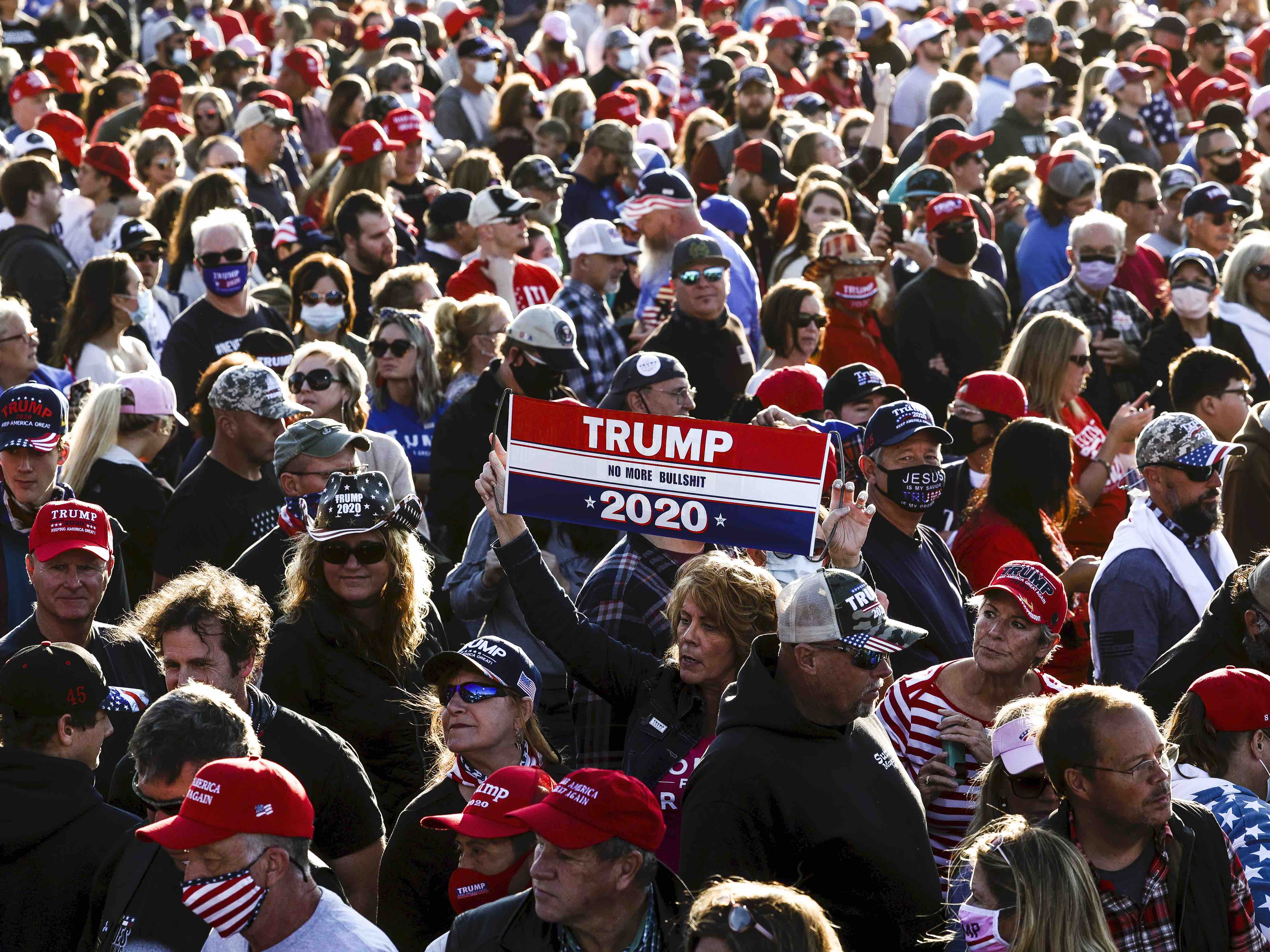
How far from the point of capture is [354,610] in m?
5.17

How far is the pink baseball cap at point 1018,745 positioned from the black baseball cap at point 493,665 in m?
1.23

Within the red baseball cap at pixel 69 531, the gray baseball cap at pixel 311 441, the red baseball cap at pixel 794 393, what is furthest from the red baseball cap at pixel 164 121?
the red baseball cap at pixel 69 531

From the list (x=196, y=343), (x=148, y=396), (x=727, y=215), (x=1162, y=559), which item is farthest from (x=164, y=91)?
(x=1162, y=559)

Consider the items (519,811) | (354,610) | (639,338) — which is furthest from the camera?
(639,338)

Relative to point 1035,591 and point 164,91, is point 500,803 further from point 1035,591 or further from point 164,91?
point 164,91

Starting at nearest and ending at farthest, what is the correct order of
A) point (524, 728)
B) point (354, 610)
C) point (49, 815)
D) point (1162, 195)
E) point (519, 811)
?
point (519, 811) → point (49, 815) → point (524, 728) → point (354, 610) → point (1162, 195)

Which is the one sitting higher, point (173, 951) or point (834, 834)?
point (834, 834)

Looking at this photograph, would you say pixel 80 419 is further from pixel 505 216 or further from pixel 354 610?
pixel 505 216

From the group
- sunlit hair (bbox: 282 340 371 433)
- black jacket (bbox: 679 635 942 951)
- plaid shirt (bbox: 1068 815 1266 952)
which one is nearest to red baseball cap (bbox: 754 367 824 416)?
sunlit hair (bbox: 282 340 371 433)

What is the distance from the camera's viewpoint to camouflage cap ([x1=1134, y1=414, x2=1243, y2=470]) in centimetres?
573

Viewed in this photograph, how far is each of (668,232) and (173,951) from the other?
5785 mm

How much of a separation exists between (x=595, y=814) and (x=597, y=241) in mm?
5194

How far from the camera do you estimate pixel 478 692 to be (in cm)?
445

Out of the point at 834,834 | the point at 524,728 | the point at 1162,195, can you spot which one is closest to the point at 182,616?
the point at 524,728
